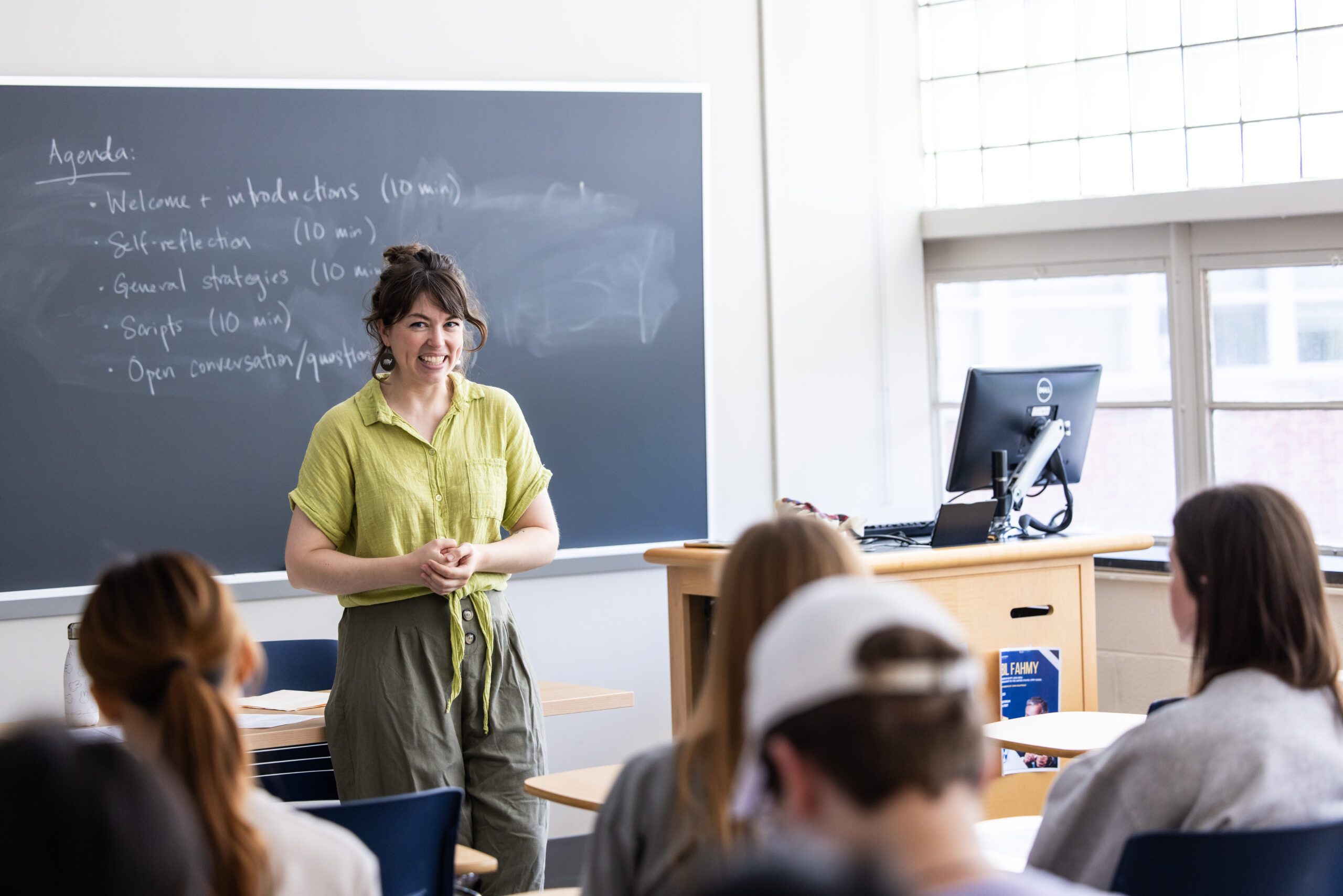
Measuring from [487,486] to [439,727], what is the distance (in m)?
0.49

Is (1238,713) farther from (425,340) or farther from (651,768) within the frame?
(425,340)

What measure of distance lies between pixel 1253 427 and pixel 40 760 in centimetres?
429

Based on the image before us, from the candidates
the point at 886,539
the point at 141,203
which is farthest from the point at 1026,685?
the point at 141,203

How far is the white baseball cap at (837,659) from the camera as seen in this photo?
0.90m

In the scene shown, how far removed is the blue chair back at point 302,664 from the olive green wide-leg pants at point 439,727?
60 cm

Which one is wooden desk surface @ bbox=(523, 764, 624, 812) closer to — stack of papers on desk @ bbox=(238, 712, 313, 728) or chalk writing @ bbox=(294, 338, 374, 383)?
stack of papers on desk @ bbox=(238, 712, 313, 728)

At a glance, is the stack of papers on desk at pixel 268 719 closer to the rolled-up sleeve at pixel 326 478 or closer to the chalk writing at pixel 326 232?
the rolled-up sleeve at pixel 326 478

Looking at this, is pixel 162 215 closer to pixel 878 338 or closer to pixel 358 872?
pixel 878 338

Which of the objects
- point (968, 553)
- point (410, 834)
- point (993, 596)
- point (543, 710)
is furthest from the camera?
point (993, 596)

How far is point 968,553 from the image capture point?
11.4ft

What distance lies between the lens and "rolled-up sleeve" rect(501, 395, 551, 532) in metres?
2.89

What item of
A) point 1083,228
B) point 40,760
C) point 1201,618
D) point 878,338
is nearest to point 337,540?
point 1201,618

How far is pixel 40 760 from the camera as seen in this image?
0.83 meters

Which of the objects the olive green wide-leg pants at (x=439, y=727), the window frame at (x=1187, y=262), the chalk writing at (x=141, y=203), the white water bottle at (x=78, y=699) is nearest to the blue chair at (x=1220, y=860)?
the olive green wide-leg pants at (x=439, y=727)
